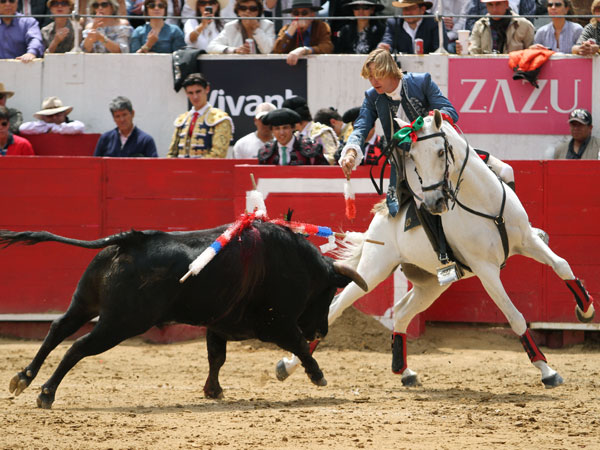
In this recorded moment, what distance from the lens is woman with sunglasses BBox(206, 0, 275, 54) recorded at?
10.2 m

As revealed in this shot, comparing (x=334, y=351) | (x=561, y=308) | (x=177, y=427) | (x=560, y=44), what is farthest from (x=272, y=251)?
(x=560, y=44)

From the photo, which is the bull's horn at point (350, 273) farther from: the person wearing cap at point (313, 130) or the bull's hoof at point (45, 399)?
the person wearing cap at point (313, 130)

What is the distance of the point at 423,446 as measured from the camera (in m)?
4.47

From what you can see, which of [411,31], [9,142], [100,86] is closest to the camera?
[9,142]

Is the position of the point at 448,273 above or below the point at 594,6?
below

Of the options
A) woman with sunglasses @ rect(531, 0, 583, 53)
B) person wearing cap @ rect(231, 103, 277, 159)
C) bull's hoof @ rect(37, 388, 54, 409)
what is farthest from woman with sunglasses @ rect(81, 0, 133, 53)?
bull's hoof @ rect(37, 388, 54, 409)

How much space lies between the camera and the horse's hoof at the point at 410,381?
6.78 m

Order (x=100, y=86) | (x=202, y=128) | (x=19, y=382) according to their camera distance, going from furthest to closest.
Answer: (x=100, y=86), (x=202, y=128), (x=19, y=382)

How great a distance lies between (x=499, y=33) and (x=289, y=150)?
275 cm

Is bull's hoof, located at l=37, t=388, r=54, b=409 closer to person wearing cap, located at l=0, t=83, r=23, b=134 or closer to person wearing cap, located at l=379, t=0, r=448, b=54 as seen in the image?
person wearing cap, located at l=0, t=83, r=23, b=134

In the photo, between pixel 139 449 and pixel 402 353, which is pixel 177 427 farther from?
pixel 402 353

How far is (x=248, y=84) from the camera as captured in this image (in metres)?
10.3

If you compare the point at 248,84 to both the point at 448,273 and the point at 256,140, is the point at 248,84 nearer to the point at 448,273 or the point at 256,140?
the point at 256,140

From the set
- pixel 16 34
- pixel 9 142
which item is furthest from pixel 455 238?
pixel 16 34
